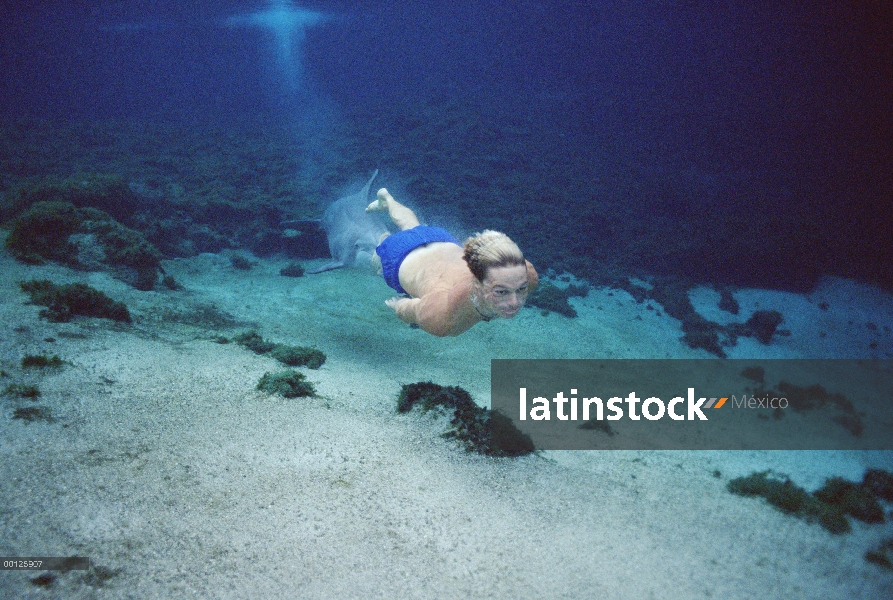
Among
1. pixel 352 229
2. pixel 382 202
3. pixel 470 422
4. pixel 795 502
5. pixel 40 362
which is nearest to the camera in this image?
pixel 40 362

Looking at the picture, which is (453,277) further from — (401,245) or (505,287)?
(401,245)

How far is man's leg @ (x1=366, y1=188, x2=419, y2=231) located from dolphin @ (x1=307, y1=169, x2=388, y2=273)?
36 cm

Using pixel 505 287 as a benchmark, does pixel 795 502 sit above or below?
below

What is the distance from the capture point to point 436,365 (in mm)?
8430

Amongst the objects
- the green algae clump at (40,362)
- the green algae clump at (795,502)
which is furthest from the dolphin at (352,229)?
the green algae clump at (795,502)

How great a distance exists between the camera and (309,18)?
61.5 metres

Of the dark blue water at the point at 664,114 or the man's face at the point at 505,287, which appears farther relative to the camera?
the dark blue water at the point at 664,114

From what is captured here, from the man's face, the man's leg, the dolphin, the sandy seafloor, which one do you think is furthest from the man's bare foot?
the man's face

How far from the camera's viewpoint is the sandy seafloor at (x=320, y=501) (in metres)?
2.80

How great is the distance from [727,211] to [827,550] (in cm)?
1961

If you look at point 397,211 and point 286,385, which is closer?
point 286,385

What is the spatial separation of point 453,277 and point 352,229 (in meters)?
3.80

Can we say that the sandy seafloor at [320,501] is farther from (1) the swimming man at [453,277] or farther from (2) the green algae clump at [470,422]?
(1) the swimming man at [453,277]

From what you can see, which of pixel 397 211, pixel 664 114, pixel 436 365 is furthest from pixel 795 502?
pixel 664 114
